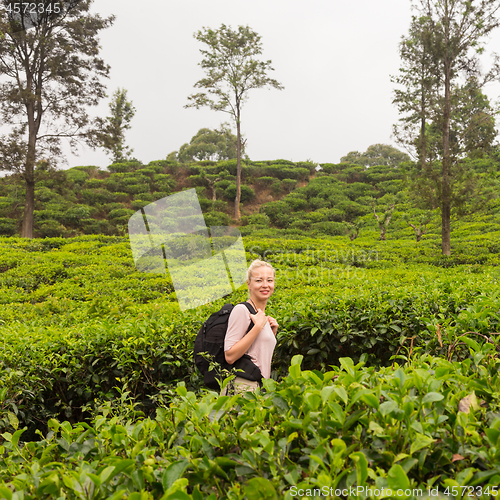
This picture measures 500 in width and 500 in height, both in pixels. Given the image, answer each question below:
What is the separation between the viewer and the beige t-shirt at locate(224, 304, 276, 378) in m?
2.01

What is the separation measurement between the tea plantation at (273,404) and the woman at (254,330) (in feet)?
1.46

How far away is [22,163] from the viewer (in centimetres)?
1332

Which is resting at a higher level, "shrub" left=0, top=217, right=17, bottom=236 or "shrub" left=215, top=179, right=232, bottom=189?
"shrub" left=215, top=179, right=232, bottom=189

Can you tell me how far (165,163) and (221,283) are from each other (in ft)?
67.8

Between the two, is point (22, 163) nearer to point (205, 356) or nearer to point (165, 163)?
point (165, 163)

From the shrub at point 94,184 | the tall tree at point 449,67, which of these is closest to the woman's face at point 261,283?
the tall tree at point 449,67

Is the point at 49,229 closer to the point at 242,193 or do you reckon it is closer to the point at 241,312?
the point at 242,193

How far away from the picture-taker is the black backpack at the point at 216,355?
2.00 meters

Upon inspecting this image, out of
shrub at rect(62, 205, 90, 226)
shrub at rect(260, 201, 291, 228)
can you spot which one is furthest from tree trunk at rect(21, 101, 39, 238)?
shrub at rect(260, 201, 291, 228)

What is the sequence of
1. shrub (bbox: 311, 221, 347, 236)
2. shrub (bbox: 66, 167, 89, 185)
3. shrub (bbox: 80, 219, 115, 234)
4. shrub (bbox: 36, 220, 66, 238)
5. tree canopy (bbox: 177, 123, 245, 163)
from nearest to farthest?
shrub (bbox: 36, 220, 66, 238) < shrub (bbox: 80, 219, 115, 234) < shrub (bbox: 311, 221, 347, 236) < shrub (bbox: 66, 167, 89, 185) < tree canopy (bbox: 177, 123, 245, 163)

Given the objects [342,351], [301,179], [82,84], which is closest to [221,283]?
[342,351]

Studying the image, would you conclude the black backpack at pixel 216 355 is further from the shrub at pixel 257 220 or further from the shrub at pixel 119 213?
the shrub at pixel 119 213

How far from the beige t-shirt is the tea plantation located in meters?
0.48

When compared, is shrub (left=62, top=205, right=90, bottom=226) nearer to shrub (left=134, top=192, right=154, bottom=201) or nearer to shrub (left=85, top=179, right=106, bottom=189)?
shrub (left=134, top=192, right=154, bottom=201)
